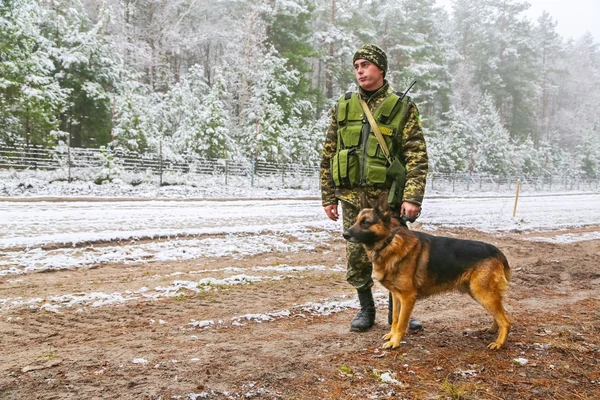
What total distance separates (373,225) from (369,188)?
501 mm

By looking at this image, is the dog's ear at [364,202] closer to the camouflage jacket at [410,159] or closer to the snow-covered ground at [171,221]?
the camouflage jacket at [410,159]

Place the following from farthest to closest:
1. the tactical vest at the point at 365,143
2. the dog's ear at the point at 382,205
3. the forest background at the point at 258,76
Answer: the forest background at the point at 258,76, the tactical vest at the point at 365,143, the dog's ear at the point at 382,205

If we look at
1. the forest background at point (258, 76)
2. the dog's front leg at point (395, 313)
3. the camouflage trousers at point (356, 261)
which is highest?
the forest background at point (258, 76)

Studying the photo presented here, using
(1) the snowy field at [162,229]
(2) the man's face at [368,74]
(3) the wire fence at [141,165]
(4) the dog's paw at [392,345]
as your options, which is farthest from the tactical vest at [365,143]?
(3) the wire fence at [141,165]

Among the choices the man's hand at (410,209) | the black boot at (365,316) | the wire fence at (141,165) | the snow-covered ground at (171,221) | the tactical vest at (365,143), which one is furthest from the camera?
the wire fence at (141,165)

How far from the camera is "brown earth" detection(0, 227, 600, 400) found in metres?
2.69

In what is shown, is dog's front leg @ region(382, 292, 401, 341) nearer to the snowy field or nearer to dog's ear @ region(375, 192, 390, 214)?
dog's ear @ region(375, 192, 390, 214)

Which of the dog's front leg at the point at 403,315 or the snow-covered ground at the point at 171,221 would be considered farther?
the snow-covered ground at the point at 171,221

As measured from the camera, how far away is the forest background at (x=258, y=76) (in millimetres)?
22906

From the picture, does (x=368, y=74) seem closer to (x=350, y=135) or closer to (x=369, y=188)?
(x=350, y=135)

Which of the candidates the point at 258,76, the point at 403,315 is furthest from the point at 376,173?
the point at 258,76

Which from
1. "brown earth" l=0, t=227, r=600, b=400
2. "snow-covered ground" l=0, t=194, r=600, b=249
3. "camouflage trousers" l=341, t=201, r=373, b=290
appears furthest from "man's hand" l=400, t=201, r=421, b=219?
"snow-covered ground" l=0, t=194, r=600, b=249

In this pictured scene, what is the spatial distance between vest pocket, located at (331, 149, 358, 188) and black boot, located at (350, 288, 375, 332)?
3.60 feet

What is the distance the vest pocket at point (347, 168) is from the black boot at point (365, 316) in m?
1.10
